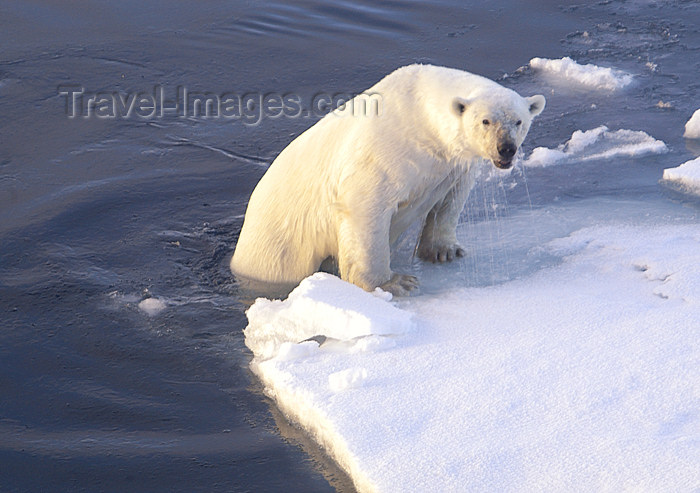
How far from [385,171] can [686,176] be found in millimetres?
3168

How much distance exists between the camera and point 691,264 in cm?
581

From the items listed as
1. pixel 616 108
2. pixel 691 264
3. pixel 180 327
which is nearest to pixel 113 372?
pixel 180 327

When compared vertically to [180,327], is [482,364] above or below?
above

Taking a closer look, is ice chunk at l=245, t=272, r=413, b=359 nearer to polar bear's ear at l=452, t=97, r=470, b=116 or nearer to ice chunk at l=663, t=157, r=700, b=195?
polar bear's ear at l=452, t=97, r=470, b=116

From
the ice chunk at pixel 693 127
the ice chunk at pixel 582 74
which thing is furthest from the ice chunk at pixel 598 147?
the ice chunk at pixel 582 74

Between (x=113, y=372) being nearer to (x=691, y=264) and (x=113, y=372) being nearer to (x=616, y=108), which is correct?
(x=691, y=264)

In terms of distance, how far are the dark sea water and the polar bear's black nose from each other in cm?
201

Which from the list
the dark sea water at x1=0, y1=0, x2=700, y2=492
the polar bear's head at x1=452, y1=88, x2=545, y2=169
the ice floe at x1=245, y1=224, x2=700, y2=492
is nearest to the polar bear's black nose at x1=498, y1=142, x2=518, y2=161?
the polar bear's head at x1=452, y1=88, x2=545, y2=169

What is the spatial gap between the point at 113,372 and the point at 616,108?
6.10m

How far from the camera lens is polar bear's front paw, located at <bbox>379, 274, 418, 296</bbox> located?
6.03 m

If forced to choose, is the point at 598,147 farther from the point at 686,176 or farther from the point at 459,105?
the point at 459,105

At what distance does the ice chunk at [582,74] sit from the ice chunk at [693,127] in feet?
4.32

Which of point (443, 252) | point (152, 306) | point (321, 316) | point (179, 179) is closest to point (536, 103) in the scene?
point (443, 252)

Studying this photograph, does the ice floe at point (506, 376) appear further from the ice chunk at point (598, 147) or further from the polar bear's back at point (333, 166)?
the ice chunk at point (598, 147)
